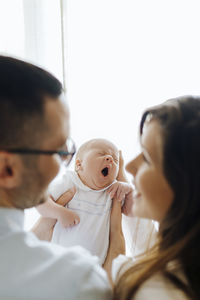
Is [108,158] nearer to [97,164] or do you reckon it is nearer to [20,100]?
[97,164]

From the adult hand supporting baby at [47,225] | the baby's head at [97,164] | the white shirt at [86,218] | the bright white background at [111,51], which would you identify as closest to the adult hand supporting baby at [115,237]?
the white shirt at [86,218]

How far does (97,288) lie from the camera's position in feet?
2.22

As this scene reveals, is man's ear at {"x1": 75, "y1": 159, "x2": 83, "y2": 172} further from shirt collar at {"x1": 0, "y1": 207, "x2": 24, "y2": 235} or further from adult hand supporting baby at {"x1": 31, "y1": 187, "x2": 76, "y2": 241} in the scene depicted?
shirt collar at {"x1": 0, "y1": 207, "x2": 24, "y2": 235}

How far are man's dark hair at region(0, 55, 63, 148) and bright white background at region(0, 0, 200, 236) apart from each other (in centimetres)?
95

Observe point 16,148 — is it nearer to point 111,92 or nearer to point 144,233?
point 144,233

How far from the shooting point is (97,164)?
1.47m

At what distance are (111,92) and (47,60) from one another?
0.47m

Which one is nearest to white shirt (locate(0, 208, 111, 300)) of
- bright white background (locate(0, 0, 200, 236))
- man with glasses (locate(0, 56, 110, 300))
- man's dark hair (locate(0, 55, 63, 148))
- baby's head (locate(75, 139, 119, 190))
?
man with glasses (locate(0, 56, 110, 300))

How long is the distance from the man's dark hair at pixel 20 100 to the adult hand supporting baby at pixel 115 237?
83 centimetres

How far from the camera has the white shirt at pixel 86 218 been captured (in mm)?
1395

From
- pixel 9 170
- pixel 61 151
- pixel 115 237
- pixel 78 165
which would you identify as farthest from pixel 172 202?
pixel 78 165

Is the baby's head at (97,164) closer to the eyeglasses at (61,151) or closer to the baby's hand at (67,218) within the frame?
the baby's hand at (67,218)

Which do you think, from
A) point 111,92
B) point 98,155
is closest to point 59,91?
point 98,155

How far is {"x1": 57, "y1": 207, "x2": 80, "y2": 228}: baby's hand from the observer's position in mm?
1399
